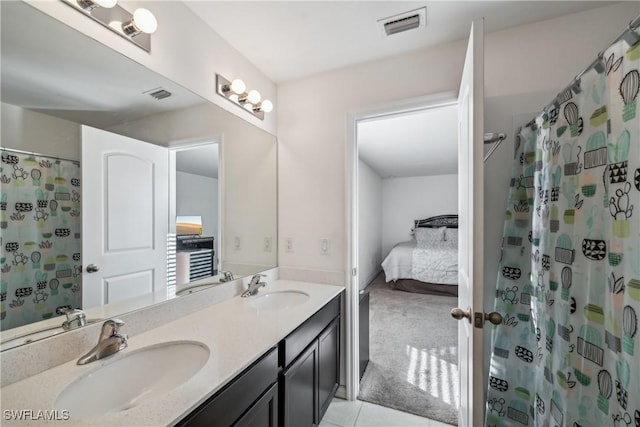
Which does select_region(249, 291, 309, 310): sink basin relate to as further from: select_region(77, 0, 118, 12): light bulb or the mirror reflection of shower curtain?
select_region(77, 0, 118, 12): light bulb

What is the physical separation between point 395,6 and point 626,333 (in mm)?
1597

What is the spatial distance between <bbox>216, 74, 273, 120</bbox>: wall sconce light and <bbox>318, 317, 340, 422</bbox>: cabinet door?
156cm

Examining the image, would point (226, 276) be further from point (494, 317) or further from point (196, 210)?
point (494, 317)

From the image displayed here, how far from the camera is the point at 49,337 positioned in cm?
84

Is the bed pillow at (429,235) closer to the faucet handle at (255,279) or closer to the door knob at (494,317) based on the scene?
the faucet handle at (255,279)

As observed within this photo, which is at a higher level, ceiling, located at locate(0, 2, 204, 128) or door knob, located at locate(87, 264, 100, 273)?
ceiling, located at locate(0, 2, 204, 128)

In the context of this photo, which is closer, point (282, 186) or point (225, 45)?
point (225, 45)

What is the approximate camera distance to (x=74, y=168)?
93 cm

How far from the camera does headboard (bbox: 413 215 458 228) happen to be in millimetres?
5508

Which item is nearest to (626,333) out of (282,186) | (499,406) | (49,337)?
(499,406)

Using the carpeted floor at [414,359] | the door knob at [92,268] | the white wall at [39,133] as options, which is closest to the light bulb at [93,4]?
the white wall at [39,133]

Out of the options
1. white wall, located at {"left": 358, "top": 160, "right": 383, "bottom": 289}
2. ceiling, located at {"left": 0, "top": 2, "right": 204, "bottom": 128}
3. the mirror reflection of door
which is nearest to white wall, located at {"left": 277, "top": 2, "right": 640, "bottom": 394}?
the mirror reflection of door

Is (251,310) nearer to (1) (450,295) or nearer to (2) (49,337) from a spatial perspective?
(2) (49,337)

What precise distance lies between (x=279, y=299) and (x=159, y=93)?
54.6 inches
